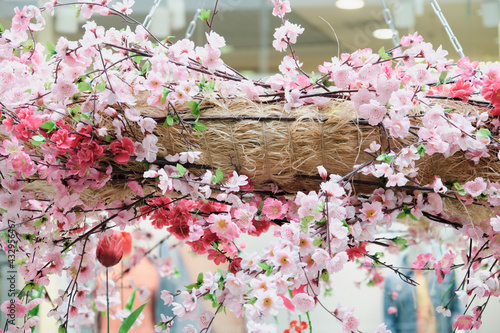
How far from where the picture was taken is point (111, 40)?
1.00 metres

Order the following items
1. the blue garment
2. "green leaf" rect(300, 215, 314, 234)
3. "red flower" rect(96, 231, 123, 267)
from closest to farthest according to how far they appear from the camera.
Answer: "green leaf" rect(300, 215, 314, 234), "red flower" rect(96, 231, 123, 267), the blue garment

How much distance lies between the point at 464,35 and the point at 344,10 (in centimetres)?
59

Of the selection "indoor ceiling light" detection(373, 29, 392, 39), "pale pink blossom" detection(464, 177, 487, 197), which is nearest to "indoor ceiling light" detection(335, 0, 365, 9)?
"indoor ceiling light" detection(373, 29, 392, 39)

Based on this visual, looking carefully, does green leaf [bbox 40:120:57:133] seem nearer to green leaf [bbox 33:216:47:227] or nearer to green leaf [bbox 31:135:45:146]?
green leaf [bbox 31:135:45:146]

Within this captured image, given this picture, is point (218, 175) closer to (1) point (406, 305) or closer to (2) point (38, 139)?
(2) point (38, 139)

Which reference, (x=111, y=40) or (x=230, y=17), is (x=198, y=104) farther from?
(x=230, y=17)

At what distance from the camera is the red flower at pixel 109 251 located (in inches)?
51.4

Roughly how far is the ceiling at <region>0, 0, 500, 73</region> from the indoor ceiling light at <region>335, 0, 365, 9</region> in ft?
0.07

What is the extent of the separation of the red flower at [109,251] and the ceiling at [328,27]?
168cm

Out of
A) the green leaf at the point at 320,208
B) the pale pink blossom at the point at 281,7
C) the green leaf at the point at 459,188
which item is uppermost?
the pale pink blossom at the point at 281,7

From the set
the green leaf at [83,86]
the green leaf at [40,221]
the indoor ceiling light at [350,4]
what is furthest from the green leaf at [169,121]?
the indoor ceiling light at [350,4]

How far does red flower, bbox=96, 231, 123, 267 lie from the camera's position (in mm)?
1307

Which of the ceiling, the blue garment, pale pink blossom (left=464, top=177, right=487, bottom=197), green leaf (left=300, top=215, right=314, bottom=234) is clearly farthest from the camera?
the ceiling

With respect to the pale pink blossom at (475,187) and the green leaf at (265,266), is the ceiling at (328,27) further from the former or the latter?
the green leaf at (265,266)
